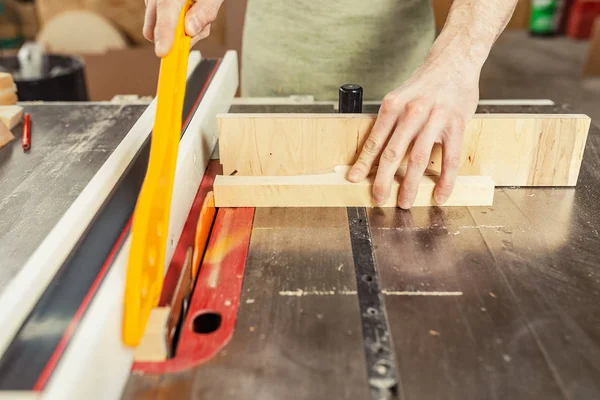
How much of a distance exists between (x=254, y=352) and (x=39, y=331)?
272mm

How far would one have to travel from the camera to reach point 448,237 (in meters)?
0.95

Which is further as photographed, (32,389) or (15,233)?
(15,233)

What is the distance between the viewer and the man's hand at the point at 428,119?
38.1 inches

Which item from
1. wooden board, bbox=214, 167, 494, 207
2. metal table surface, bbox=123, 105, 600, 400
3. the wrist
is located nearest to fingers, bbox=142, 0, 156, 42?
wooden board, bbox=214, 167, 494, 207

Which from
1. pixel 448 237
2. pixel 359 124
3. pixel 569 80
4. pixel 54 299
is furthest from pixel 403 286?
pixel 569 80

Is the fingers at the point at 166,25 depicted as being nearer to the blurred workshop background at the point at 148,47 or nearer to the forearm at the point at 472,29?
the forearm at the point at 472,29

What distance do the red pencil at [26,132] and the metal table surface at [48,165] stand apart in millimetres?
13

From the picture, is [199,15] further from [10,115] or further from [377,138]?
[10,115]

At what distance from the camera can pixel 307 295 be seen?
2.63 feet

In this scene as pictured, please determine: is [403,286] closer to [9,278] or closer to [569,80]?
[9,278]

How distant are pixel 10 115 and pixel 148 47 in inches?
85.9

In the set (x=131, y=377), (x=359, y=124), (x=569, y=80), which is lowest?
(x=569, y=80)

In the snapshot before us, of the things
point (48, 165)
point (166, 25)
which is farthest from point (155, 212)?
point (48, 165)

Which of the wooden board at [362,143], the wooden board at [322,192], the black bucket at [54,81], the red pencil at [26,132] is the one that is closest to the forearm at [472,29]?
the wooden board at [362,143]
